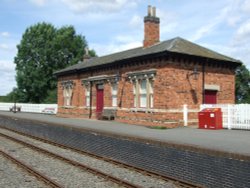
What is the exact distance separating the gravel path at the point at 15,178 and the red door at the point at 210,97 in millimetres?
12707

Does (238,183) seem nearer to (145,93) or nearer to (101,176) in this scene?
(101,176)

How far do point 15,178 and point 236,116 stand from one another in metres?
11.4

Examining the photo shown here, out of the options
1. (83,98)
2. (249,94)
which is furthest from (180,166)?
(249,94)

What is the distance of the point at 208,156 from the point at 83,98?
19908 mm

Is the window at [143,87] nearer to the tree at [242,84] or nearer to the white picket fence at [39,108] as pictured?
the white picket fence at [39,108]

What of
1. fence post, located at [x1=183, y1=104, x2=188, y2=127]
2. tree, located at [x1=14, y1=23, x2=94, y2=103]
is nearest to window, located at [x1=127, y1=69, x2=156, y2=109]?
fence post, located at [x1=183, y1=104, x2=188, y2=127]

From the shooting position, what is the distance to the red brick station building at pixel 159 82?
18.7m

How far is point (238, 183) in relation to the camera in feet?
24.2

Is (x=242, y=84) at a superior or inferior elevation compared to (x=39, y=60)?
inferior

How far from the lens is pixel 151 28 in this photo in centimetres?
Result: 2255

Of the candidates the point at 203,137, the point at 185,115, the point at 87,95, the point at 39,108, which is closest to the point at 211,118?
the point at 185,115

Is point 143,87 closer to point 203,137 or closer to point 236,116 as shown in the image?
point 236,116

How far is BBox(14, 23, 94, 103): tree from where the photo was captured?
54844 millimetres

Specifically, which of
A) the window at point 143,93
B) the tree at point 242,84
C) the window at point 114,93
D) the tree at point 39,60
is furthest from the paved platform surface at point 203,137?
the tree at point 39,60
